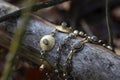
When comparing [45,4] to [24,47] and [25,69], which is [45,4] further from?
[25,69]

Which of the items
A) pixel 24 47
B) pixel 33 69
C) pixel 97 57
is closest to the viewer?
pixel 97 57

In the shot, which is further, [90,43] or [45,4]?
[45,4]

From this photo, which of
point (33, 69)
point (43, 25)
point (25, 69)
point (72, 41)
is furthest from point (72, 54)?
point (25, 69)

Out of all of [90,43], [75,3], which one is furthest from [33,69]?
[75,3]

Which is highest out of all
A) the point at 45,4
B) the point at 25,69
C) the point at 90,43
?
the point at 45,4

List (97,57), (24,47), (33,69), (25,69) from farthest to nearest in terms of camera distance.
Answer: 1. (25,69)
2. (33,69)
3. (24,47)
4. (97,57)

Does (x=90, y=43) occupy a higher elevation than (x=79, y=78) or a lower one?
higher
